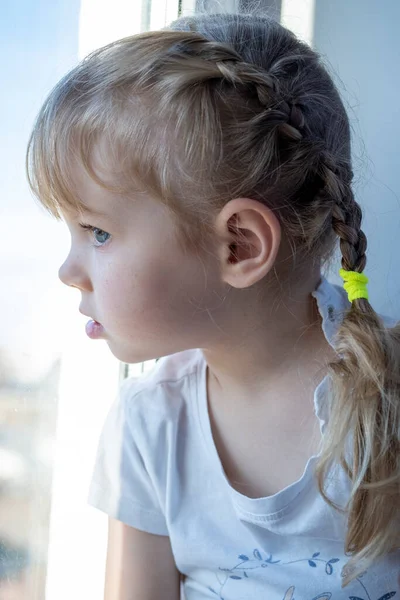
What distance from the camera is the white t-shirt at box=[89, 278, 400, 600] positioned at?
893mm

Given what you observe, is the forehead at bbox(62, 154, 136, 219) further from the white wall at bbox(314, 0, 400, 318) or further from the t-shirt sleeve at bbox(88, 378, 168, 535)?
the white wall at bbox(314, 0, 400, 318)

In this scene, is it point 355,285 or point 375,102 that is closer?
point 355,285

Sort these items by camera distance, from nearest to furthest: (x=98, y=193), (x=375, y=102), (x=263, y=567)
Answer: (x=98, y=193) < (x=263, y=567) < (x=375, y=102)

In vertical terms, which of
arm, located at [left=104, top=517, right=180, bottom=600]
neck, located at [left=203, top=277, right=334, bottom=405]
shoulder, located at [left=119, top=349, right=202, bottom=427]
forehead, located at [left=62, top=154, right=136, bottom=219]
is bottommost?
arm, located at [left=104, top=517, right=180, bottom=600]

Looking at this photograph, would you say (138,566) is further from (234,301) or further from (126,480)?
(234,301)

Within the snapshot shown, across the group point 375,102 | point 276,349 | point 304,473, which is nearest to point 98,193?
point 276,349

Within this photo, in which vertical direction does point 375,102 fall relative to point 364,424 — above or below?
above

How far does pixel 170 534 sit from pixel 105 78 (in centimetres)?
54

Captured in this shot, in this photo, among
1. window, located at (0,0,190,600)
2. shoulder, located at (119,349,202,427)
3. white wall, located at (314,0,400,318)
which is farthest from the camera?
white wall, located at (314,0,400,318)

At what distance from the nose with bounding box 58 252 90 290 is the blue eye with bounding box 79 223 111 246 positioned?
3 centimetres

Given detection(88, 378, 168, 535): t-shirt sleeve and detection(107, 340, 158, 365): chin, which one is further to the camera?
detection(88, 378, 168, 535): t-shirt sleeve

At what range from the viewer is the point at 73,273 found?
83cm

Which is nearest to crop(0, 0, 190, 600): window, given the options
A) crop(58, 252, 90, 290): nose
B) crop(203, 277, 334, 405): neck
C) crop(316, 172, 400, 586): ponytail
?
crop(58, 252, 90, 290): nose

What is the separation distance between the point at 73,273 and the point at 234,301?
18 centimetres
